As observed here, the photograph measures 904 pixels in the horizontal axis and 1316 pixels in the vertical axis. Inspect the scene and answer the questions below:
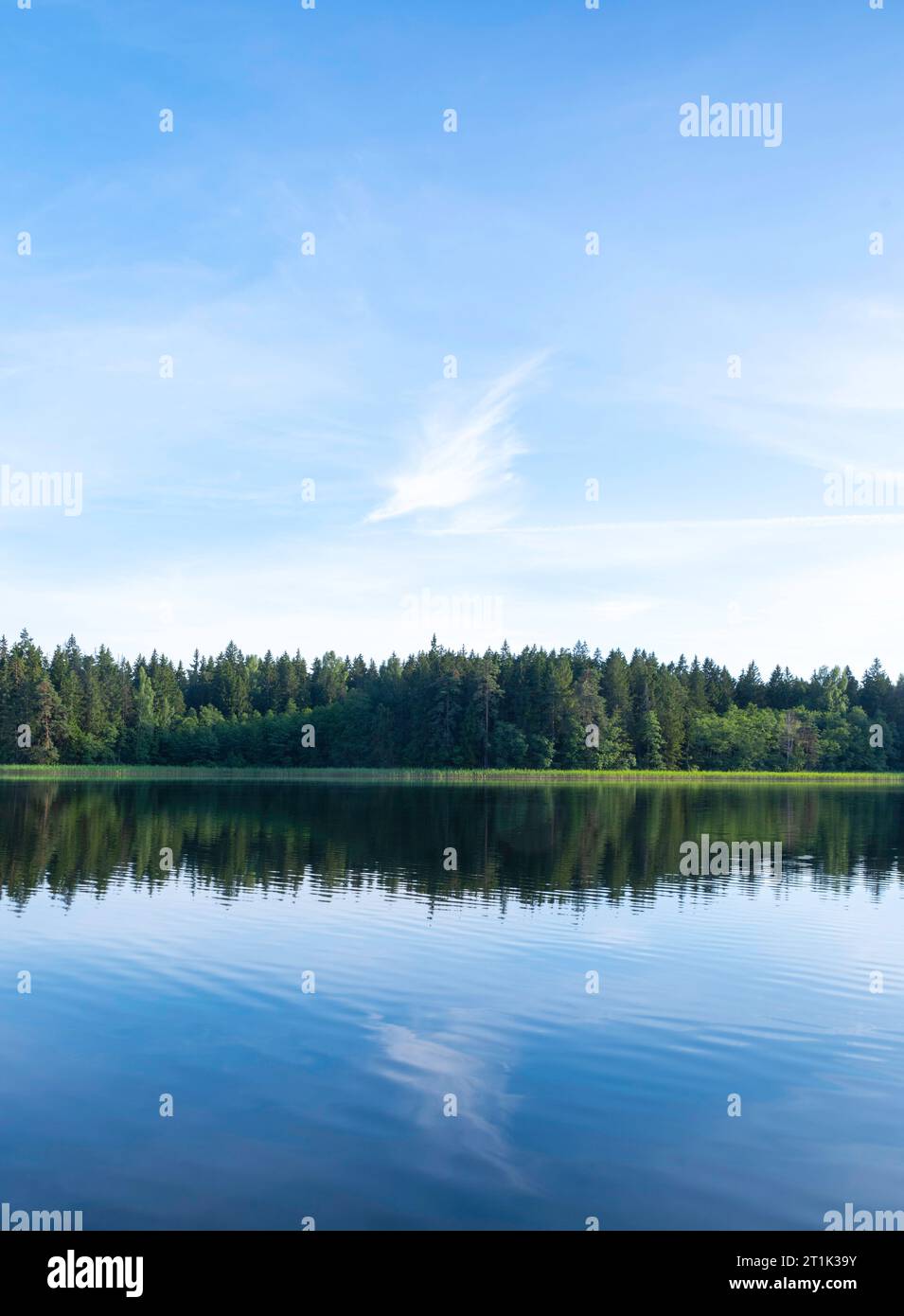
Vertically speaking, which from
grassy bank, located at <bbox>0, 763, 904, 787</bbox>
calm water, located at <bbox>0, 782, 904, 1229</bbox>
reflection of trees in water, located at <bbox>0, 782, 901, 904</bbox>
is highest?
calm water, located at <bbox>0, 782, 904, 1229</bbox>

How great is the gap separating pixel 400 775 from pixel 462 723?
66.5 feet

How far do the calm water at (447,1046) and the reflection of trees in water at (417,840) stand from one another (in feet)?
2.04

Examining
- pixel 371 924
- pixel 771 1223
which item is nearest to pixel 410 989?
pixel 371 924

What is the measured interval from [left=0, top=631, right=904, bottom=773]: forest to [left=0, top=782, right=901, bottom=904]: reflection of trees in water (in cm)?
7121

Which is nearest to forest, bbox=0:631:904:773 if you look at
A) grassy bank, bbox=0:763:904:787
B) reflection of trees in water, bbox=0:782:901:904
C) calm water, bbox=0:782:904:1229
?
grassy bank, bbox=0:763:904:787

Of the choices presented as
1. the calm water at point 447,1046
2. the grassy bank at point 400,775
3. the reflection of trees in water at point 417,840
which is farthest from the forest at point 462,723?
the calm water at point 447,1046

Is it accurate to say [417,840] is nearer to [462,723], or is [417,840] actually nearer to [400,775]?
[400,775]

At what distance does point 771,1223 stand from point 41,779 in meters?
143

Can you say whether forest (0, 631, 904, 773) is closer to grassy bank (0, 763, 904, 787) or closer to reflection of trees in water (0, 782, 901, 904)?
grassy bank (0, 763, 904, 787)

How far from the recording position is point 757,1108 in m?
16.2

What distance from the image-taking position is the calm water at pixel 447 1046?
43.8 feet

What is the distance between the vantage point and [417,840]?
54.9m

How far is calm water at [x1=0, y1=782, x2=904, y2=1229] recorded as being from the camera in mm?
13336
